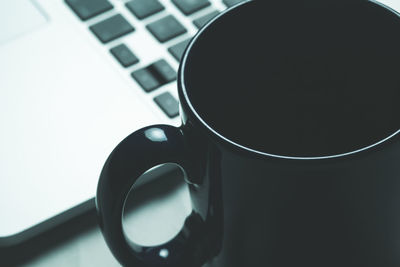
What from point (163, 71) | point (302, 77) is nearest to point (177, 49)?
point (163, 71)

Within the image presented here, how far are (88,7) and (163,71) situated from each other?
9cm

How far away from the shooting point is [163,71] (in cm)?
45

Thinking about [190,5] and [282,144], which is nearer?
[282,144]

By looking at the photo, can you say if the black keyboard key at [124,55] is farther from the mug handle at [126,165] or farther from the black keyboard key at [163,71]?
the mug handle at [126,165]

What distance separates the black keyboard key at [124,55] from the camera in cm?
46

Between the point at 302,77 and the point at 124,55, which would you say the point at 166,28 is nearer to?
the point at 124,55

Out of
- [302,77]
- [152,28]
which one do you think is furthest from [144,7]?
[302,77]

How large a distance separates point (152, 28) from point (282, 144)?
0.16 meters

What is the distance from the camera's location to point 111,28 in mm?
477

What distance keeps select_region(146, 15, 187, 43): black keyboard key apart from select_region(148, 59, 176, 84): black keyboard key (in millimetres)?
24

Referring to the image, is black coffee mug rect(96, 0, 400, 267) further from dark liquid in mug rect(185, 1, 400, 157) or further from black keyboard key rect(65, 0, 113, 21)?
black keyboard key rect(65, 0, 113, 21)

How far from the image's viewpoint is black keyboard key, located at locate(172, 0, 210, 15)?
1.58 ft

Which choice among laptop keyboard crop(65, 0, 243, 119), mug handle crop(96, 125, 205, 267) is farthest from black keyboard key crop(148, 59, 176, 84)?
mug handle crop(96, 125, 205, 267)

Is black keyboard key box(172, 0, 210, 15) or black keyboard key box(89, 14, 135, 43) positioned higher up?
black keyboard key box(89, 14, 135, 43)
